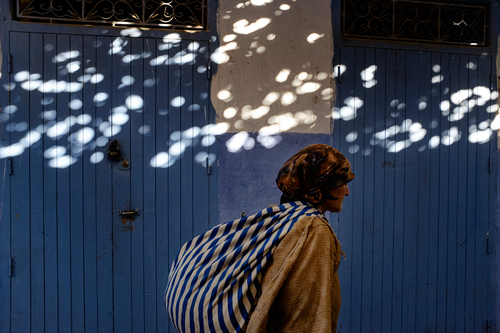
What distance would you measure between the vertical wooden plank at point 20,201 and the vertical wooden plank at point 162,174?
42.8 inches

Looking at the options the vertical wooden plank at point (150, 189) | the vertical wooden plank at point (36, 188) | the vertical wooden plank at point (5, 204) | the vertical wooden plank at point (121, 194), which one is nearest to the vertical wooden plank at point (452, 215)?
the vertical wooden plank at point (150, 189)

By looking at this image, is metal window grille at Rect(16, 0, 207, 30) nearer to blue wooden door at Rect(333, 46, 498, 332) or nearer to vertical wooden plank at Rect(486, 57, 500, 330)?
blue wooden door at Rect(333, 46, 498, 332)

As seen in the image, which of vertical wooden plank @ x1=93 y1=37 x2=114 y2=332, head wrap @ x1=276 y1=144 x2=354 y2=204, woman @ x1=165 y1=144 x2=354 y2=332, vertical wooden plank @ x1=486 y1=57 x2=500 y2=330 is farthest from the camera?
vertical wooden plank @ x1=486 y1=57 x2=500 y2=330

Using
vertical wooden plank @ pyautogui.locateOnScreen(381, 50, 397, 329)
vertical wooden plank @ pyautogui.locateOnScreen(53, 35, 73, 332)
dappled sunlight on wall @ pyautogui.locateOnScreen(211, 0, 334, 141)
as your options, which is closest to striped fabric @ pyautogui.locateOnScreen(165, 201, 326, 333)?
dappled sunlight on wall @ pyautogui.locateOnScreen(211, 0, 334, 141)

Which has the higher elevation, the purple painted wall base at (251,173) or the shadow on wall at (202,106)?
the shadow on wall at (202,106)

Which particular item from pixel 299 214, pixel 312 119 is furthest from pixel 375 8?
pixel 299 214

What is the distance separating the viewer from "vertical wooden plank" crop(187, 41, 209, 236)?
308cm

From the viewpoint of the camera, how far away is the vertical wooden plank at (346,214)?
10.7ft

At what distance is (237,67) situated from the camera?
3.13 meters

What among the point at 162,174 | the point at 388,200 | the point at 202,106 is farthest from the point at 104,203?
the point at 388,200

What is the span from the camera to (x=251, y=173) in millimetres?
3182

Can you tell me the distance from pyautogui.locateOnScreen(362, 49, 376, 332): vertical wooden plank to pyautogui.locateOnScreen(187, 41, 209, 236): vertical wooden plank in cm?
147

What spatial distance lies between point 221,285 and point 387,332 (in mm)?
2715

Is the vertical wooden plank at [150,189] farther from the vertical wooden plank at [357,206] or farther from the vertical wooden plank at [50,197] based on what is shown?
the vertical wooden plank at [357,206]
